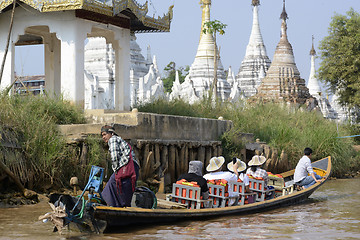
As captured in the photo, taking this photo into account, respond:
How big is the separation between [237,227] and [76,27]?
8.26 m

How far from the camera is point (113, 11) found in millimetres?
16609

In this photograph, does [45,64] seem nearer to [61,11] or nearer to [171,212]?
[61,11]

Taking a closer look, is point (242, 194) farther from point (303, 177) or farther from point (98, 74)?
point (98, 74)

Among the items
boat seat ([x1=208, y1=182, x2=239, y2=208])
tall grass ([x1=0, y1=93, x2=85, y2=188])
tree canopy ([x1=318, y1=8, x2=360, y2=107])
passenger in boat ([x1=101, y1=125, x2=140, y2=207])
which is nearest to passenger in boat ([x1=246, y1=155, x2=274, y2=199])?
boat seat ([x1=208, y1=182, x2=239, y2=208])

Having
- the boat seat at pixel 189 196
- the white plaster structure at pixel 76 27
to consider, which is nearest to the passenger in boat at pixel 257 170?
the boat seat at pixel 189 196

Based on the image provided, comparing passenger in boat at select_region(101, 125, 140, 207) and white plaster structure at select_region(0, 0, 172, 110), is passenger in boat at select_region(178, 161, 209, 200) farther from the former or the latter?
white plaster structure at select_region(0, 0, 172, 110)

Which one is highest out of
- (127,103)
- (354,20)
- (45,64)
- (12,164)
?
(354,20)

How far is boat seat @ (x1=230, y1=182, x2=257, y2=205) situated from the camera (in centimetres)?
1192

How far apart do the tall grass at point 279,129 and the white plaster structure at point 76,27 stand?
203 cm

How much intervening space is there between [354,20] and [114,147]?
75.3ft

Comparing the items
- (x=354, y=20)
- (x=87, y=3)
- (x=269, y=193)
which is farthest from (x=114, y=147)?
(x=354, y=20)

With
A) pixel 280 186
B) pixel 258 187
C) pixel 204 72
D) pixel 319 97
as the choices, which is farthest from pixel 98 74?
pixel 258 187

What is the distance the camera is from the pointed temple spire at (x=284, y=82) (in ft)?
129

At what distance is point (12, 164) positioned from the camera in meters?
11.8
